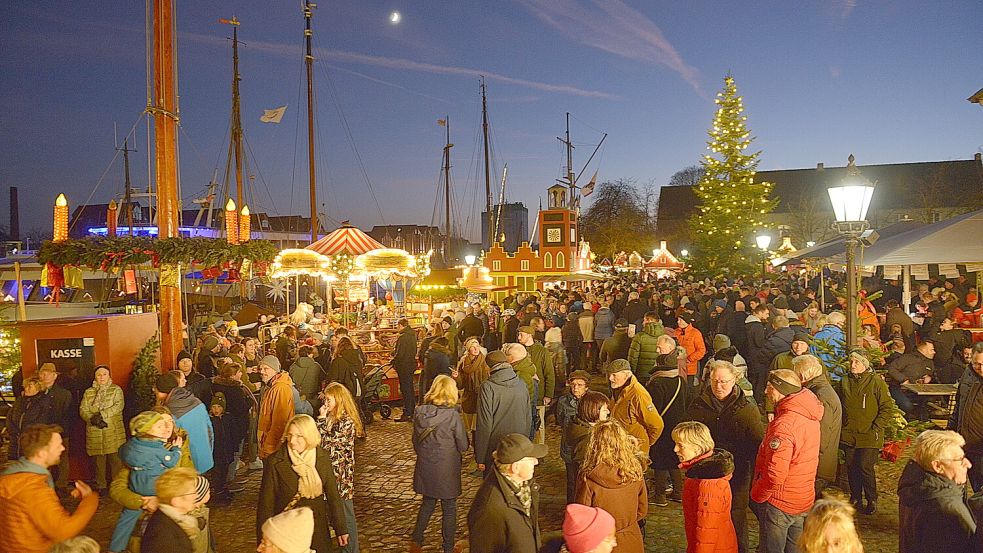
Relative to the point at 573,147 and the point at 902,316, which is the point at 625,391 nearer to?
A: the point at 902,316

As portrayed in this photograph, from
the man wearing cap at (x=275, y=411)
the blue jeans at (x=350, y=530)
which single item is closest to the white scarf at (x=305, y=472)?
the blue jeans at (x=350, y=530)

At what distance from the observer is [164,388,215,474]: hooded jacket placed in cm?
575

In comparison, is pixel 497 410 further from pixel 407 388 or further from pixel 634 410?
→ pixel 407 388

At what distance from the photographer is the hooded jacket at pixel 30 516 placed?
382 centimetres

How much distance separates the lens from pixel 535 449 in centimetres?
389

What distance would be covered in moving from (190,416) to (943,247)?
33.6ft

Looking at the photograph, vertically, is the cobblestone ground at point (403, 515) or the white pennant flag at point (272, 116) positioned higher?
the white pennant flag at point (272, 116)

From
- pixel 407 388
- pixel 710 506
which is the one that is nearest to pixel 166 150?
pixel 407 388

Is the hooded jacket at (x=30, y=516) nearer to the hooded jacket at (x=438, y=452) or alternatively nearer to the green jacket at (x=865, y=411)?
the hooded jacket at (x=438, y=452)

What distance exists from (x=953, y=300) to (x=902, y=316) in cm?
204

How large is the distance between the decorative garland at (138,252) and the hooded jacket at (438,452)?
387 cm

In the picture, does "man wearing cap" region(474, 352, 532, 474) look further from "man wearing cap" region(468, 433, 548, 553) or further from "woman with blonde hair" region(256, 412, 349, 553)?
"man wearing cap" region(468, 433, 548, 553)

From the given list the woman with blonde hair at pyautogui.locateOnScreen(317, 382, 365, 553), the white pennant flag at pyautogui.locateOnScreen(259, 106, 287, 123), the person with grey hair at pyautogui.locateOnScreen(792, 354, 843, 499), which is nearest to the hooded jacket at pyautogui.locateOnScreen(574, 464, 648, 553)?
the woman with blonde hair at pyautogui.locateOnScreen(317, 382, 365, 553)

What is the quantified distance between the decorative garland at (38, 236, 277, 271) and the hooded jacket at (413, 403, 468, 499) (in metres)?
3.87
